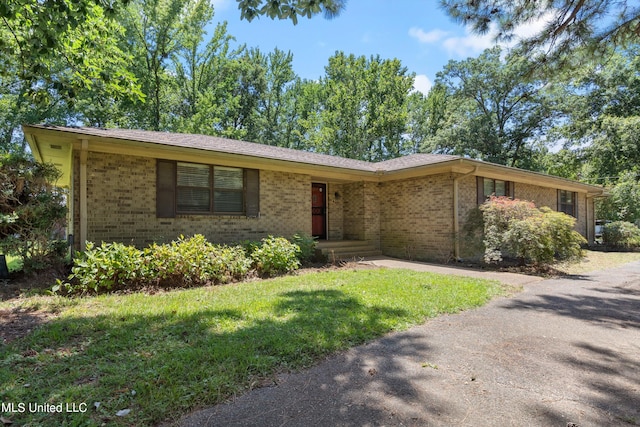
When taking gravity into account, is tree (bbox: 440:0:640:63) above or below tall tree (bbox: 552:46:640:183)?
below

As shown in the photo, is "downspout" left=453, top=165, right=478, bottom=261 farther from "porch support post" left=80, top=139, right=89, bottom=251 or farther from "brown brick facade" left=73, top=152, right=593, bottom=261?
"porch support post" left=80, top=139, right=89, bottom=251

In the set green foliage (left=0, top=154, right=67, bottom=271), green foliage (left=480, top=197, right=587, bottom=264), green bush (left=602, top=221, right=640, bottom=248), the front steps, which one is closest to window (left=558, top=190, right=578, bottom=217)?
green bush (left=602, top=221, right=640, bottom=248)

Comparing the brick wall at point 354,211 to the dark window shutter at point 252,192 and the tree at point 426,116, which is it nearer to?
the dark window shutter at point 252,192

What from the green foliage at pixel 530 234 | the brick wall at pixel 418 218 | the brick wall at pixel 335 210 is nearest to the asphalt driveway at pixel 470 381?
the green foliage at pixel 530 234

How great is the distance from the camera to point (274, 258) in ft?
26.8

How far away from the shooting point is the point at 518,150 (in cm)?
2673

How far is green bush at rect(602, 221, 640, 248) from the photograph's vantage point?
16.0 metres

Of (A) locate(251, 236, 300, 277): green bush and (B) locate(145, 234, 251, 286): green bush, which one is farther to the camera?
(A) locate(251, 236, 300, 277): green bush

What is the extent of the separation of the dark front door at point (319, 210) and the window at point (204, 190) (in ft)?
10.9

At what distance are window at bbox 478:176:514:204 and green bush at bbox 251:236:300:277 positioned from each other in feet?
22.3

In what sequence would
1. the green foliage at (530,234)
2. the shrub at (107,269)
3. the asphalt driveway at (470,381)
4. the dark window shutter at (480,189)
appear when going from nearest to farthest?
1. the asphalt driveway at (470,381)
2. the shrub at (107,269)
3. the green foliage at (530,234)
4. the dark window shutter at (480,189)

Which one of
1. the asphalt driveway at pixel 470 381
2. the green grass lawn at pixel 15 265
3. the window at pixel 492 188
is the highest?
the window at pixel 492 188

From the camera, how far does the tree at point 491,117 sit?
84.7 feet

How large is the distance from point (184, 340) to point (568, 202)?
18.7m
